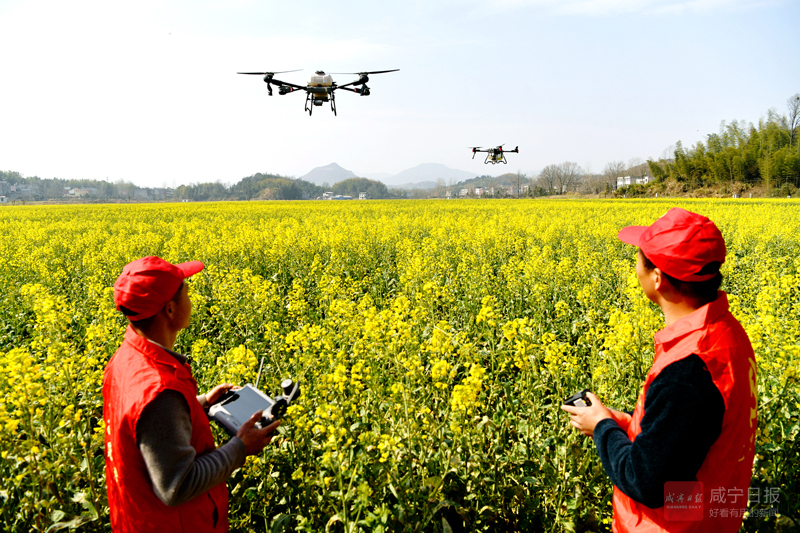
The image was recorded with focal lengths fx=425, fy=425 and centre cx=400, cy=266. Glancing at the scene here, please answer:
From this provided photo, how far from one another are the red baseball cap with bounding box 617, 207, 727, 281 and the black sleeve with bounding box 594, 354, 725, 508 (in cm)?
37

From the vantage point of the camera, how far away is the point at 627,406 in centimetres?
377

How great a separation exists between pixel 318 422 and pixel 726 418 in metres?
2.29

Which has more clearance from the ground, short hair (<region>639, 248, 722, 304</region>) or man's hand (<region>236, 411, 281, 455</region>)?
short hair (<region>639, 248, 722, 304</region>)

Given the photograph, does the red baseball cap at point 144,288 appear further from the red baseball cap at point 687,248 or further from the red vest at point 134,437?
the red baseball cap at point 687,248

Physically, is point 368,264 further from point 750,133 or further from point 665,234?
point 750,133

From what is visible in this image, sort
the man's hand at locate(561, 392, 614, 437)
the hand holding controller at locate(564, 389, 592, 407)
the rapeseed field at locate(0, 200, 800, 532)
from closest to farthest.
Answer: the man's hand at locate(561, 392, 614, 437)
the hand holding controller at locate(564, 389, 592, 407)
the rapeseed field at locate(0, 200, 800, 532)

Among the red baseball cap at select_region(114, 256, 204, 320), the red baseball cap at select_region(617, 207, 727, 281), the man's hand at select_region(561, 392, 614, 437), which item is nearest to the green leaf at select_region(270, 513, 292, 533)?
the red baseball cap at select_region(114, 256, 204, 320)

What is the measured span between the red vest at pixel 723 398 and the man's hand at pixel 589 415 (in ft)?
1.32

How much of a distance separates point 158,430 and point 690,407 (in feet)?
6.66

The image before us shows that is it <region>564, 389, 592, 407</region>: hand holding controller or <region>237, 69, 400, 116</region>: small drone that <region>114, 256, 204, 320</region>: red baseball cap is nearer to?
<region>564, 389, 592, 407</region>: hand holding controller

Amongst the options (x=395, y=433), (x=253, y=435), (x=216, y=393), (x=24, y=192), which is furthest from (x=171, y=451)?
(x=24, y=192)

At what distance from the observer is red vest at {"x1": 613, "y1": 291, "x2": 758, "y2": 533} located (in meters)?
1.52

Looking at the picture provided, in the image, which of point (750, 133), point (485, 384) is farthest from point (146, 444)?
point (750, 133)

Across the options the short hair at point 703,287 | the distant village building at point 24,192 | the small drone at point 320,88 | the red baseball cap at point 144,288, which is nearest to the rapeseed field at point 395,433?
the red baseball cap at point 144,288
